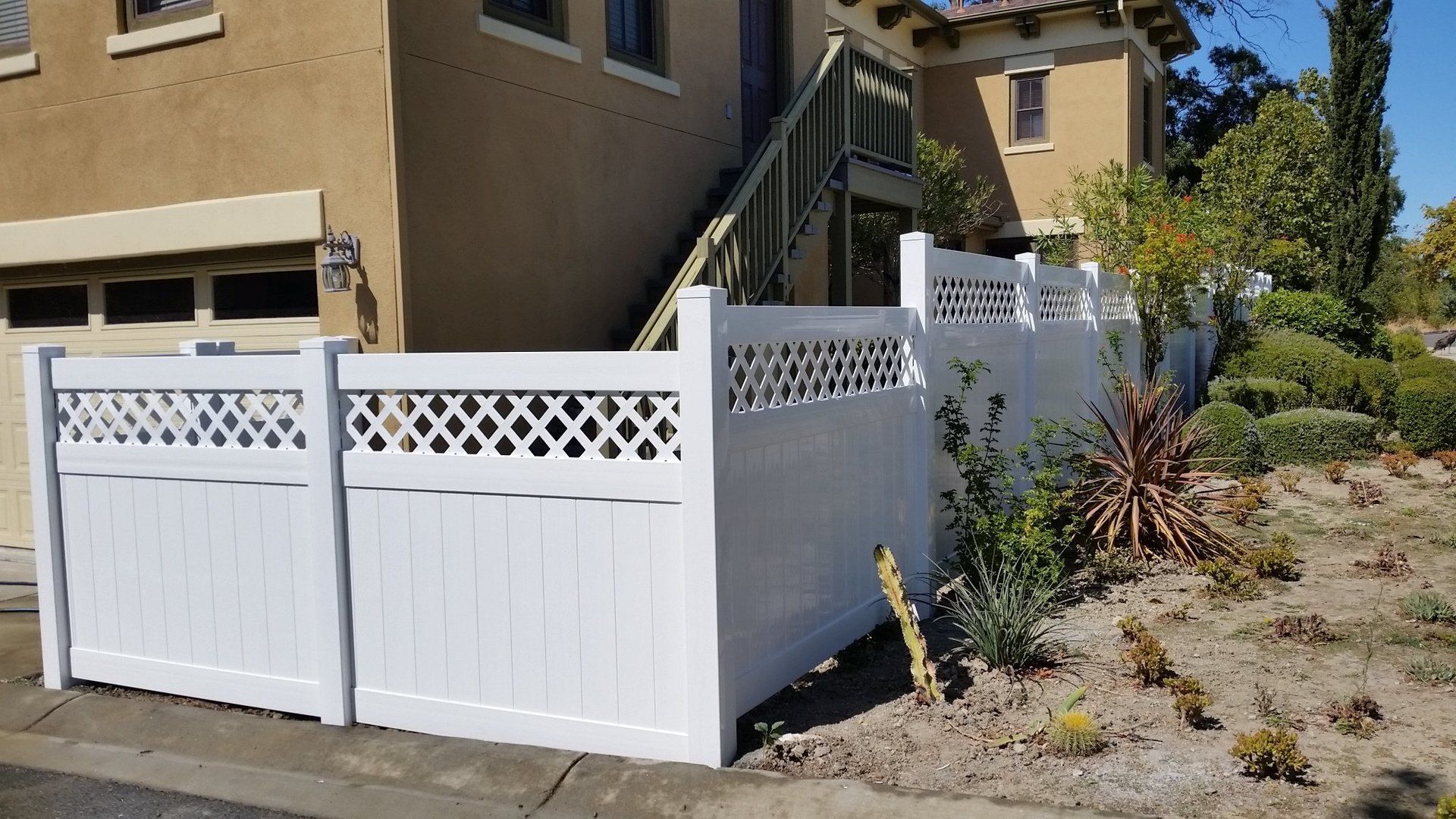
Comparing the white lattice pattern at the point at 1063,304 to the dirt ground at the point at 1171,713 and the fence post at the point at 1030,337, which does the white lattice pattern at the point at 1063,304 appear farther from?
Answer: the dirt ground at the point at 1171,713

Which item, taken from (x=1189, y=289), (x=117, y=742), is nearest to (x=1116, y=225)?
(x=1189, y=289)

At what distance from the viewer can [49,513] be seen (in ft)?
19.4

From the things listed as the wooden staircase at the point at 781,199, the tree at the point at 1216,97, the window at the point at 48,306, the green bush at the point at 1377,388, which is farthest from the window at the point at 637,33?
the tree at the point at 1216,97

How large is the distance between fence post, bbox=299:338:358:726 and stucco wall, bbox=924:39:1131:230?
54.8 ft

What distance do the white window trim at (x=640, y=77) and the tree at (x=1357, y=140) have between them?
13.7m

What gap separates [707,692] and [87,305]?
685 centimetres

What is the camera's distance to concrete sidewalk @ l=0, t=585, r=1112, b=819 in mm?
4258

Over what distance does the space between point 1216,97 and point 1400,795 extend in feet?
97.2

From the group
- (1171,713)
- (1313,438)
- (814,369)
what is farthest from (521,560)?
(1313,438)

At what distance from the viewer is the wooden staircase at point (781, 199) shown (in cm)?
855

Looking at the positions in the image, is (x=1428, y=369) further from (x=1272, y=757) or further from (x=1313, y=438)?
(x=1272, y=757)

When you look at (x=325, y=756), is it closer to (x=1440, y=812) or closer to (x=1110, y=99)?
(x=1440, y=812)

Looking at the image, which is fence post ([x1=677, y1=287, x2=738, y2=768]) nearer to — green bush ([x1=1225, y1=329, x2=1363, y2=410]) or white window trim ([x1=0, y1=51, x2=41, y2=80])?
white window trim ([x1=0, y1=51, x2=41, y2=80])

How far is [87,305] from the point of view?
8891mm
